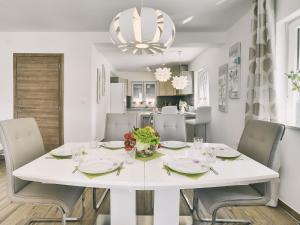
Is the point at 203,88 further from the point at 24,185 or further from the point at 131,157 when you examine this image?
the point at 24,185

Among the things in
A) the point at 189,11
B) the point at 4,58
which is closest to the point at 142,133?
the point at 189,11

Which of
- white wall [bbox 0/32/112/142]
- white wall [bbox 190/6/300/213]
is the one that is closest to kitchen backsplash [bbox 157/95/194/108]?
white wall [bbox 190/6/300/213]

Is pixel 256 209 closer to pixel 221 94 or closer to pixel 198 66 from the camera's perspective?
pixel 221 94

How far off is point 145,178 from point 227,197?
700 millimetres

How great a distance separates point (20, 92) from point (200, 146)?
3.99 metres

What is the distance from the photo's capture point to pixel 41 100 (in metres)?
4.57

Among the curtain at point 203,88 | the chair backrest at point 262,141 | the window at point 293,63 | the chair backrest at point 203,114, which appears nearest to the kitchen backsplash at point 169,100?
the curtain at point 203,88

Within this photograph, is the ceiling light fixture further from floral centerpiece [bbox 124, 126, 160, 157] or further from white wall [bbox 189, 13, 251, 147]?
floral centerpiece [bbox 124, 126, 160, 157]

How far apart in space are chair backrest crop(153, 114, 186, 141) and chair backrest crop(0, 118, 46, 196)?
4.16ft

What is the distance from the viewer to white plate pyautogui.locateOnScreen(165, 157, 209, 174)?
4.27ft

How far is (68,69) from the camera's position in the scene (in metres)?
4.55

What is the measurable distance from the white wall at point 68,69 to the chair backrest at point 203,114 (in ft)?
7.33

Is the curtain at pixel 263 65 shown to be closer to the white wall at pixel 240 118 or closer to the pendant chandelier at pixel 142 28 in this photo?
the white wall at pixel 240 118

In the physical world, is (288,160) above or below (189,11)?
below
